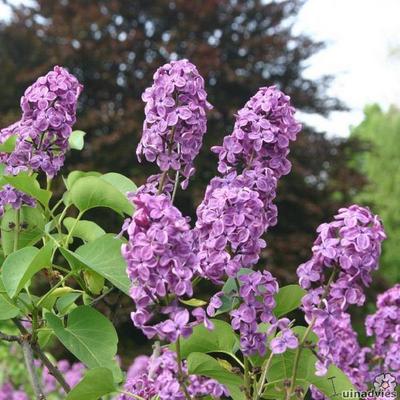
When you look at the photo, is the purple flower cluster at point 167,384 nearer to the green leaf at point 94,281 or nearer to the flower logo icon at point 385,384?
the green leaf at point 94,281

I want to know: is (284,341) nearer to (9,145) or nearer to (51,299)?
(51,299)

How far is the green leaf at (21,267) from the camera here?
110 cm

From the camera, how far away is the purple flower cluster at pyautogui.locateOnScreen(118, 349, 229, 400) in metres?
1.04

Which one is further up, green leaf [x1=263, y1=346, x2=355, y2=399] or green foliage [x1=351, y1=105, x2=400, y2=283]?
green foliage [x1=351, y1=105, x2=400, y2=283]

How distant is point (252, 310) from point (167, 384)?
16 cm

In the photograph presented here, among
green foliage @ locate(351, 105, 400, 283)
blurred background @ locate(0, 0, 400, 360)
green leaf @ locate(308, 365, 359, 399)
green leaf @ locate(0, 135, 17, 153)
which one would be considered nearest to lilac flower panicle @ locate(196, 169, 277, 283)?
green leaf @ locate(308, 365, 359, 399)

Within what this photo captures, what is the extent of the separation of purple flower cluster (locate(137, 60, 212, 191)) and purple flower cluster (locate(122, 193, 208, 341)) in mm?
296

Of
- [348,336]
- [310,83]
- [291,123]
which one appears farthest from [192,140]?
[310,83]

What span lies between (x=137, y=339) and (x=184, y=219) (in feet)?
27.7

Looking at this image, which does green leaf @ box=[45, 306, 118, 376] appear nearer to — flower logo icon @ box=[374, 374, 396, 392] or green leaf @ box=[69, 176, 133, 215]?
green leaf @ box=[69, 176, 133, 215]

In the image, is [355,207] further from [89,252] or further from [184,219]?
[89,252]

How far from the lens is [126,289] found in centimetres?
110

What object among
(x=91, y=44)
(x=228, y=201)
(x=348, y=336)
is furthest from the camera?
(x=91, y=44)

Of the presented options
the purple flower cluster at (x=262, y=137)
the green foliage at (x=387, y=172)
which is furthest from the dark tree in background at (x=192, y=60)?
the purple flower cluster at (x=262, y=137)
